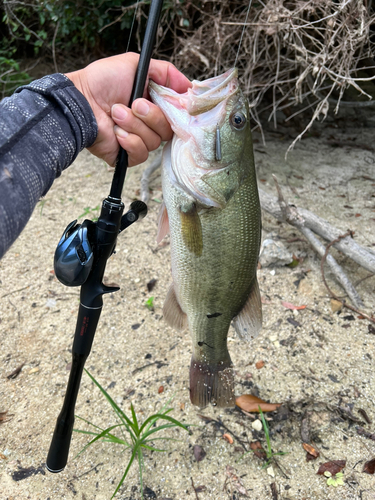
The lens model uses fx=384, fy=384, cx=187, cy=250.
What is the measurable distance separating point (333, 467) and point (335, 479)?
0.20 feet

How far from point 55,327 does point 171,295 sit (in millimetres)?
1503

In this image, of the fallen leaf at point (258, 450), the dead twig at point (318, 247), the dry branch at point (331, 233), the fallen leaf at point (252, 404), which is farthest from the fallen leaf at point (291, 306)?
the fallen leaf at point (258, 450)

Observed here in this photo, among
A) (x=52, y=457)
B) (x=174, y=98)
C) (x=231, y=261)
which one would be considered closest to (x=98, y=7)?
(x=174, y=98)

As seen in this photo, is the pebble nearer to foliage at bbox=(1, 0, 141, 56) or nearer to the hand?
the hand

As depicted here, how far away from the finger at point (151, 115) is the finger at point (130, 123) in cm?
2

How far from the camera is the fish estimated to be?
58.5 inches

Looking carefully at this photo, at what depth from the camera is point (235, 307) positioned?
169cm

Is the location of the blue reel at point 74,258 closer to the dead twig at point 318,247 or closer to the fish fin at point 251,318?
the fish fin at point 251,318

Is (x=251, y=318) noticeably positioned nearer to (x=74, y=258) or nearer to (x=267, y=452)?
(x=74, y=258)

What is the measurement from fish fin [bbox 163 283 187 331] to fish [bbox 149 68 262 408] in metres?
0.13

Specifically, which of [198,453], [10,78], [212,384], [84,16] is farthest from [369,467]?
[10,78]

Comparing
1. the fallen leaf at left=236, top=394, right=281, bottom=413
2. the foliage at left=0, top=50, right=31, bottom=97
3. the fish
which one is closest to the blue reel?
the fish

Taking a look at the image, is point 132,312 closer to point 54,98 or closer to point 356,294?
point 356,294

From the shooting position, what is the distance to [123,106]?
1.52 metres
